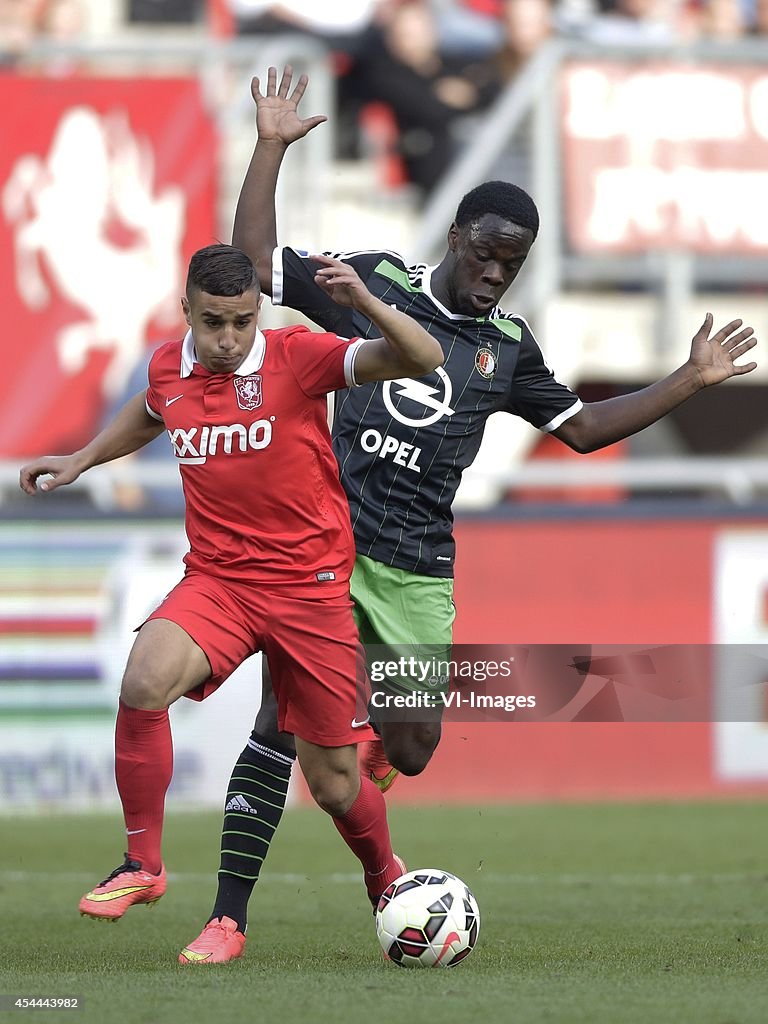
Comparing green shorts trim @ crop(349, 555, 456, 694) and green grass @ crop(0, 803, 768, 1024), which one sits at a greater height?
green shorts trim @ crop(349, 555, 456, 694)

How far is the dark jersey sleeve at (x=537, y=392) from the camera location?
6.15 metres

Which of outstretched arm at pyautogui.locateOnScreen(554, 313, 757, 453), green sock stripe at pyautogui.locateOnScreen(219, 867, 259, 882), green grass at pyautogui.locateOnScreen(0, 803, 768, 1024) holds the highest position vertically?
outstretched arm at pyautogui.locateOnScreen(554, 313, 757, 453)

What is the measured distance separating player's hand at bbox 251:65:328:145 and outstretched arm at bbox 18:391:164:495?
0.98 metres

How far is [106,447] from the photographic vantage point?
19.1ft

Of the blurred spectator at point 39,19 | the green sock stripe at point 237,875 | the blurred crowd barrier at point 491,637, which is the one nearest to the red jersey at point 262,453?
the green sock stripe at point 237,875

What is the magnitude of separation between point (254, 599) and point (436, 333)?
3.86 feet

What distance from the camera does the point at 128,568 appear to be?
1065 cm

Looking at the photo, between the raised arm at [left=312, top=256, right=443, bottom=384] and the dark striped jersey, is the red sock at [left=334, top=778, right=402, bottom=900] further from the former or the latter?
the raised arm at [left=312, top=256, right=443, bottom=384]

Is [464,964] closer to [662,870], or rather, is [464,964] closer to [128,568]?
[662,870]

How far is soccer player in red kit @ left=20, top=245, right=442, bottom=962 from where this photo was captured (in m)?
5.31

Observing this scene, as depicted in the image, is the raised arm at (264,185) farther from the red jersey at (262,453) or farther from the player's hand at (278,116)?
the red jersey at (262,453)

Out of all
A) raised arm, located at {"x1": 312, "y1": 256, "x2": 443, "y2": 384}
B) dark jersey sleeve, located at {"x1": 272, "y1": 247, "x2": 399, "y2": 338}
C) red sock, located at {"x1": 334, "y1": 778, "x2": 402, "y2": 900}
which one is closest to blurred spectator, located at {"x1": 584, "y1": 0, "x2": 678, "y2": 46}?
dark jersey sleeve, located at {"x1": 272, "y1": 247, "x2": 399, "y2": 338}

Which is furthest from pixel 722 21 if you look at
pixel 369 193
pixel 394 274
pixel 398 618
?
pixel 398 618

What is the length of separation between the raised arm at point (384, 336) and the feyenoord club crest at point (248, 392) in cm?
36
